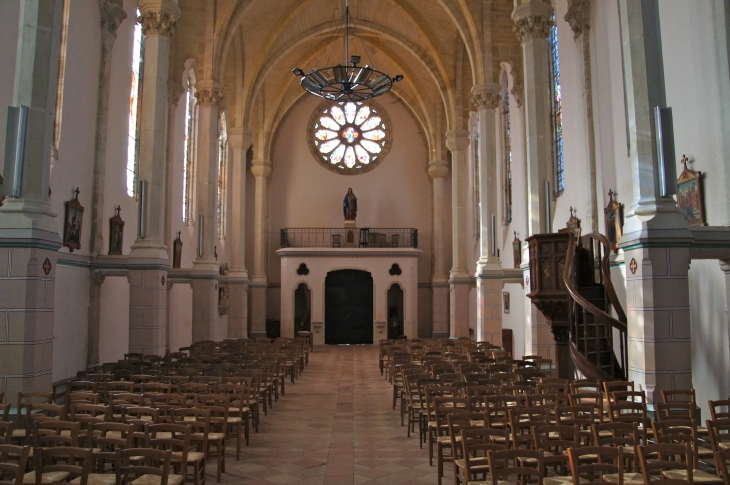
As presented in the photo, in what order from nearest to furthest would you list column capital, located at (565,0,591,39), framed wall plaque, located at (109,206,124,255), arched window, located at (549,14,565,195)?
1. column capital, located at (565,0,591,39)
2. framed wall plaque, located at (109,206,124,255)
3. arched window, located at (549,14,565,195)

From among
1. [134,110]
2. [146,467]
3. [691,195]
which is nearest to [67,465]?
[146,467]

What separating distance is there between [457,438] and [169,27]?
1231 cm

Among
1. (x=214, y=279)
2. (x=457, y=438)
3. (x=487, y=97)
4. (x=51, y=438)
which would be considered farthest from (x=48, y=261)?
(x=487, y=97)

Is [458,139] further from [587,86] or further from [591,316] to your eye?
[591,316]

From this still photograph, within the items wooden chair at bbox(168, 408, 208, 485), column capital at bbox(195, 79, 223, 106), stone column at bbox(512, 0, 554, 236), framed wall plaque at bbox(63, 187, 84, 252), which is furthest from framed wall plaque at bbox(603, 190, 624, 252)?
column capital at bbox(195, 79, 223, 106)

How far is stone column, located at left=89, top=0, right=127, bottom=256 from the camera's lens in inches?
574

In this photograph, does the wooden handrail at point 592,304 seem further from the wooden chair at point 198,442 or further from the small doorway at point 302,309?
the small doorway at point 302,309

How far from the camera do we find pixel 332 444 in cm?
895

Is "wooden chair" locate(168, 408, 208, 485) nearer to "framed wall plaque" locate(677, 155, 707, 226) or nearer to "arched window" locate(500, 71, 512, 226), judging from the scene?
"framed wall plaque" locate(677, 155, 707, 226)

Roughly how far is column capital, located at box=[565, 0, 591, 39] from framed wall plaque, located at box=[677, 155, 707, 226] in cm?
561

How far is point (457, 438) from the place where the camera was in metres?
6.73

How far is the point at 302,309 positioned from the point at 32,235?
72.9 ft

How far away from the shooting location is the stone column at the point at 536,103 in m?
14.4

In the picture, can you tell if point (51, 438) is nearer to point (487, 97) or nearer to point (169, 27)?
point (169, 27)
